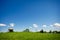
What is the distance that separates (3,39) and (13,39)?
2811 millimetres

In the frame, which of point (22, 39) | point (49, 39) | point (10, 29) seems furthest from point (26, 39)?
point (10, 29)

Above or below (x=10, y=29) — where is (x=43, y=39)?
below

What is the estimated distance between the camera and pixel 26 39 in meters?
29.7

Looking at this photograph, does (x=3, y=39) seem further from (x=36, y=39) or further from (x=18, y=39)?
(x=36, y=39)

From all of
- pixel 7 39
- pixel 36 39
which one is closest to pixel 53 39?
pixel 36 39

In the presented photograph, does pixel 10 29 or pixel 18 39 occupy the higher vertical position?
pixel 10 29

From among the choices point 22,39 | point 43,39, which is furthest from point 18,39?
point 43,39

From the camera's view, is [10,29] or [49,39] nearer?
[49,39]

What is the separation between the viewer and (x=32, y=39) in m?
29.7

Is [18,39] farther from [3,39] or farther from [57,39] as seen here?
[57,39]

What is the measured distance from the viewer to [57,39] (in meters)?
29.9

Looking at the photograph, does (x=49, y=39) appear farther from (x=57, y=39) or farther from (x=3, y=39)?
(x=3, y=39)

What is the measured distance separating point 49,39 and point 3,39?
39.2 feet

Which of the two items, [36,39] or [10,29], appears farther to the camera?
[10,29]
